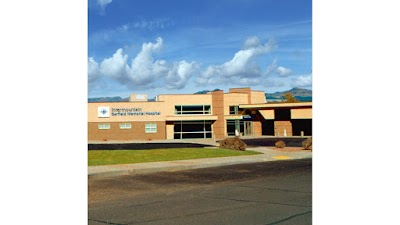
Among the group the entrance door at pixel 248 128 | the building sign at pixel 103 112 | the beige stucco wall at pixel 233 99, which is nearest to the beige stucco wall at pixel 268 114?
the entrance door at pixel 248 128

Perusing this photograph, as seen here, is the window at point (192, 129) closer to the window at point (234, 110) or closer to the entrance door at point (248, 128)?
the window at point (234, 110)

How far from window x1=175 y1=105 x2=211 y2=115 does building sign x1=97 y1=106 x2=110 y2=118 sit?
6.93 m

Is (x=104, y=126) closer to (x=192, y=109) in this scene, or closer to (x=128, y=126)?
(x=128, y=126)

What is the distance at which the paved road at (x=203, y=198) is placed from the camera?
285 inches

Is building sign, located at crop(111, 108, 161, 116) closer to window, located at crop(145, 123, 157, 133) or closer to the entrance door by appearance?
window, located at crop(145, 123, 157, 133)

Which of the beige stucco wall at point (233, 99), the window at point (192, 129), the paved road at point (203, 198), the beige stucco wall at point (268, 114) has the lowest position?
the paved road at point (203, 198)

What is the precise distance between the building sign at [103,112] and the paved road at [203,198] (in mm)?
37036

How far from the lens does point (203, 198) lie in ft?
30.5

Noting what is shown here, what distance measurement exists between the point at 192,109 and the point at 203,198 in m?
44.8

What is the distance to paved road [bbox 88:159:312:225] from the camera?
7.25 m
